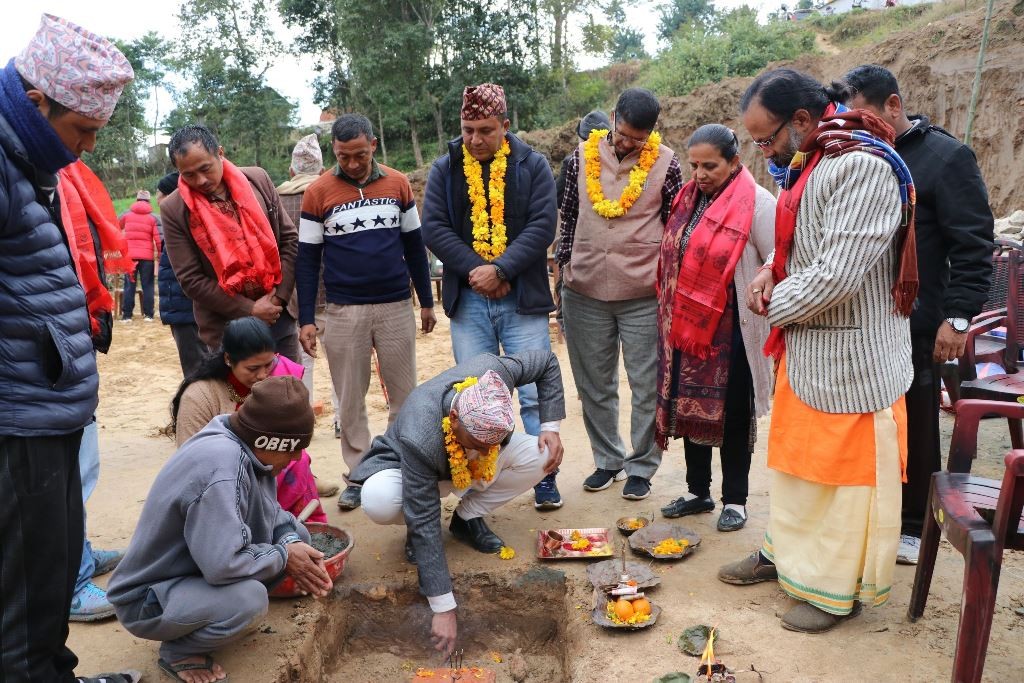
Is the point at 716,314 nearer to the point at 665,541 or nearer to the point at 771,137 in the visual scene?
the point at 771,137

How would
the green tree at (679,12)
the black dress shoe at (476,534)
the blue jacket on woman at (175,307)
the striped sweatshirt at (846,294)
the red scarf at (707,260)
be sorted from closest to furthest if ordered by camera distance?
the striped sweatshirt at (846,294) → the red scarf at (707,260) → the black dress shoe at (476,534) → the blue jacket on woman at (175,307) → the green tree at (679,12)

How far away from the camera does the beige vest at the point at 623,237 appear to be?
4.02 meters

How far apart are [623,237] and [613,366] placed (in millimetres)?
759

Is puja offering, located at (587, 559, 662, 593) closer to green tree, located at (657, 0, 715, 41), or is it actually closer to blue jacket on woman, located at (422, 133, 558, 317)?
blue jacket on woman, located at (422, 133, 558, 317)

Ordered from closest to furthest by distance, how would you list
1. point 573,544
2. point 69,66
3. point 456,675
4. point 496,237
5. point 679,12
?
1. point 69,66
2. point 456,675
3. point 573,544
4. point 496,237
5. point 679,12

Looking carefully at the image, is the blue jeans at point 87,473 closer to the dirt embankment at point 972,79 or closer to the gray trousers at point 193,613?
the gray trousers at point 193,613

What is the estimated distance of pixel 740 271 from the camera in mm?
3576

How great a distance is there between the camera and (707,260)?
3.54 metres

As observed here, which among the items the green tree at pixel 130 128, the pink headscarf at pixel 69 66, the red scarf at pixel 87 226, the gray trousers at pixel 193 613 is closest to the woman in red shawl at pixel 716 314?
the gray trousers at pixel 193 613

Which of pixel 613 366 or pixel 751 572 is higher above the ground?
pixel 613 366

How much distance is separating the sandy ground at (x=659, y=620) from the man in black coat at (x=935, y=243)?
579 millimetres

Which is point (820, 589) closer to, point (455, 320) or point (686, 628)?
point (686, 628)

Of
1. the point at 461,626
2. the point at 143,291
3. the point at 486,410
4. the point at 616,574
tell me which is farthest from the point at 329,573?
the point at 143,291

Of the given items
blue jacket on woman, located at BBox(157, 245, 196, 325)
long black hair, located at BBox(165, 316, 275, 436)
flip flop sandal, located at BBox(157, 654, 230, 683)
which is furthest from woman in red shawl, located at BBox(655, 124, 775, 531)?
blue jacket on woman, located at BBox(157, 245, 196, 325)
